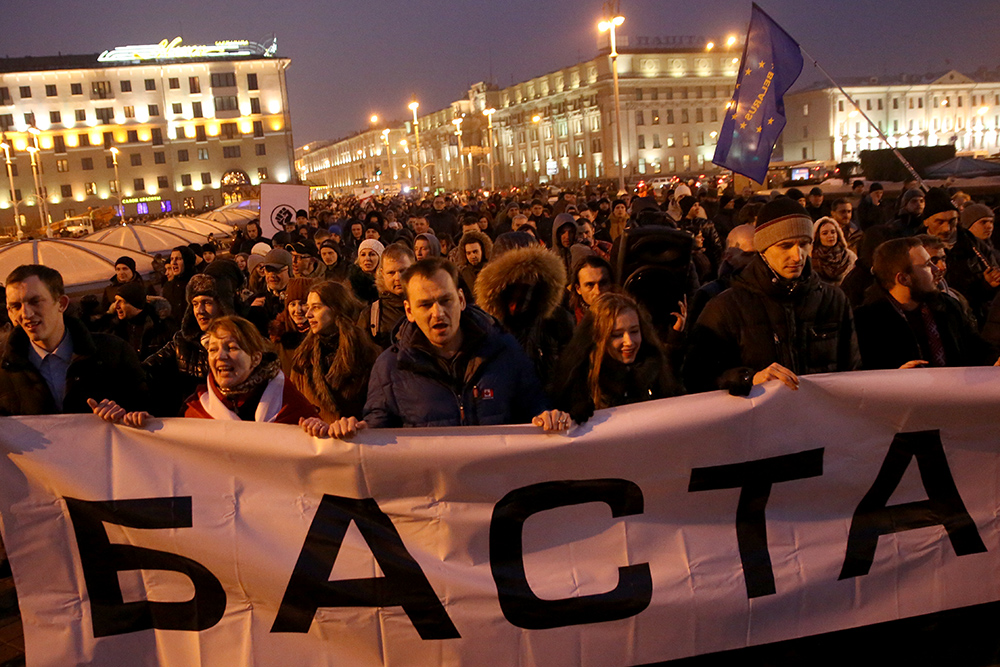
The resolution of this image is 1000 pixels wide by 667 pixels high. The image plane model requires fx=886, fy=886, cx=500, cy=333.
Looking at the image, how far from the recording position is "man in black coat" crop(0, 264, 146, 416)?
→ 3854 millimetres

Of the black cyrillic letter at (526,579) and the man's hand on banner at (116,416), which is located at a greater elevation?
the man's hand on banner at (116,416)

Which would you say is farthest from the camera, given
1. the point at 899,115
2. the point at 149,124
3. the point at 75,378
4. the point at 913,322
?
the point at 899,115

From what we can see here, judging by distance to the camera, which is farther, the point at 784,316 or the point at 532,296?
the point at 532,296

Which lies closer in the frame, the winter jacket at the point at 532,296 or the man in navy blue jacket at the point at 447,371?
the man in navy blue jacket at the point at 447,371

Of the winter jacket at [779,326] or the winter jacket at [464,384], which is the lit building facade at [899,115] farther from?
the winter jacket at [464,384]

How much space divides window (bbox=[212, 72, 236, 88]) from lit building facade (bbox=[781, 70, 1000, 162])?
6052cm

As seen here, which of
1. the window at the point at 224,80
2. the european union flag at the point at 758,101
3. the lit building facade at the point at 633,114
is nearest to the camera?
the european union flag at the point at 758,101

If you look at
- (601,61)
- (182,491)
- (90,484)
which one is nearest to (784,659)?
(182,491)

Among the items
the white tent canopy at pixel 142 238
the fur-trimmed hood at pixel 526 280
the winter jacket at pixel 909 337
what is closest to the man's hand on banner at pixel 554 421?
the fur-trimmed hood at pixel 526 280

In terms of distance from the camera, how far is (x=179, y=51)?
9394 cm

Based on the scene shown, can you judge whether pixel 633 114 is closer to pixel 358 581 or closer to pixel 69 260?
pixel 69 260

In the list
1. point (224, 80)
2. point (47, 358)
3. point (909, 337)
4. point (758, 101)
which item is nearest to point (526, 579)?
point (909, 337)

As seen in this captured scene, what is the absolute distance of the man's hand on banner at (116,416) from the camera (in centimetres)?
343

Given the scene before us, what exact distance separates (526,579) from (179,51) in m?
102
